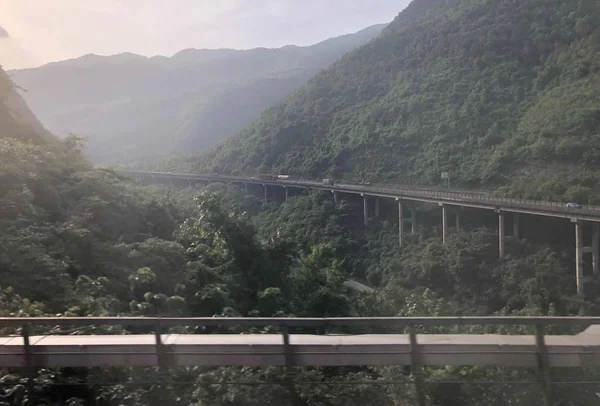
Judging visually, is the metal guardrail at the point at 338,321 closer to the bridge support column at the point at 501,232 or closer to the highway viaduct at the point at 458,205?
the highway viaduct at the point at 458,205

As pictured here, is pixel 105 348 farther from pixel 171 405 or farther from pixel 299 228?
pixel 299 228

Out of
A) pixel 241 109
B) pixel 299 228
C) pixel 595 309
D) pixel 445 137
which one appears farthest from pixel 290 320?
pixel 241 109

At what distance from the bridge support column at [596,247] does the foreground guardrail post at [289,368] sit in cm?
2533

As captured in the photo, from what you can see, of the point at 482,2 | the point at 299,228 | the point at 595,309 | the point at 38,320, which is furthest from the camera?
the point at 482,2

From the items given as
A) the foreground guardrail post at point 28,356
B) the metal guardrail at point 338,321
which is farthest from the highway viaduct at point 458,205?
the foreground guardrail post at point 28,356

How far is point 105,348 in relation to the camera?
4.74 metres

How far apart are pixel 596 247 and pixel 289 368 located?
2593cm

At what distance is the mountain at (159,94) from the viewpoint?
10644cm

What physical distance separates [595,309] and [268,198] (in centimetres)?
3296

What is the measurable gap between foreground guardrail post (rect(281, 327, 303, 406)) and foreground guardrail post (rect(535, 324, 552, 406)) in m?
1.97

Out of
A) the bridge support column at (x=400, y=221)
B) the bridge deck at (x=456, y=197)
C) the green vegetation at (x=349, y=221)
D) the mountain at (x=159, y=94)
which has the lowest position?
the bridge support column at (x=400, y=221)

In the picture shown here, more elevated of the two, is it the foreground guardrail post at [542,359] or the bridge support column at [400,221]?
the foreground guardrail post at [542,359]

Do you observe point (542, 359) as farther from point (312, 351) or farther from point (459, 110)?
point (459, 110)

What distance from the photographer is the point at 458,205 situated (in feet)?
111
